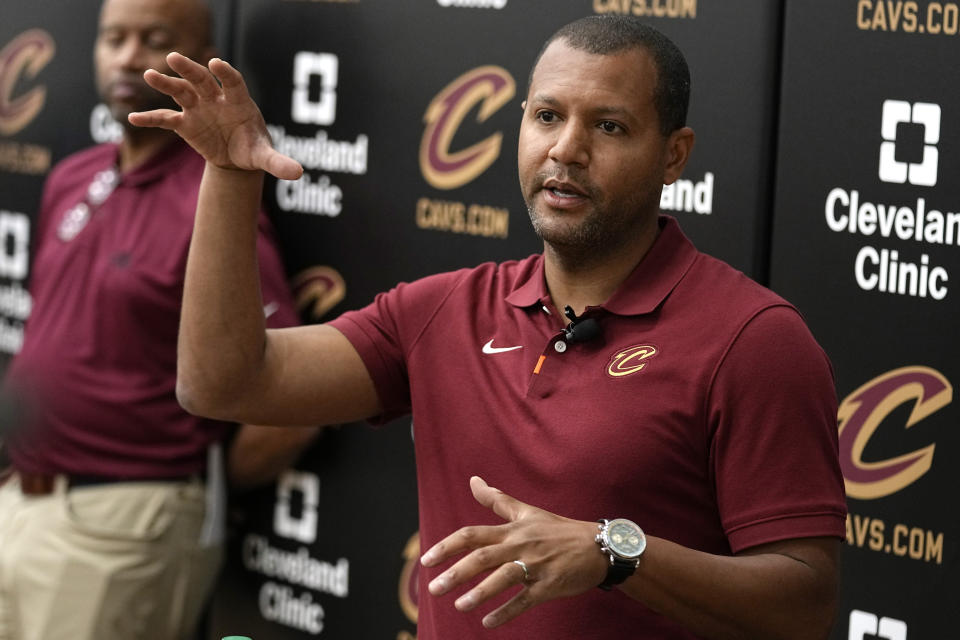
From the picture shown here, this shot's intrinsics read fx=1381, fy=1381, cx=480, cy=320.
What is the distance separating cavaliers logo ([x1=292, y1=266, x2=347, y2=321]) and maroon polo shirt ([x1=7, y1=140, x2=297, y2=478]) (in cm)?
12

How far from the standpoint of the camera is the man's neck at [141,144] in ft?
10.6

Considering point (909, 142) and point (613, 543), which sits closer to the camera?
point (613, 543)

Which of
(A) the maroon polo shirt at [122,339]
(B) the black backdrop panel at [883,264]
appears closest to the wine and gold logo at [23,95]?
(A) the maroon polo shirt at [122,339]

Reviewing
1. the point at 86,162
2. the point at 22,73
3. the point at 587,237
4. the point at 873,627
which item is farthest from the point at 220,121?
the point at 22,73

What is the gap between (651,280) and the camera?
74.3 inches

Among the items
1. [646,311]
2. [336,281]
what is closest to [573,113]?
[646,311]

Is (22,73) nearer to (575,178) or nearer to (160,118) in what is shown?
(160,118)

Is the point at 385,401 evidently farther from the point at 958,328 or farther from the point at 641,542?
the point at 958,328

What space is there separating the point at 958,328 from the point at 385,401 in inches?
37.1

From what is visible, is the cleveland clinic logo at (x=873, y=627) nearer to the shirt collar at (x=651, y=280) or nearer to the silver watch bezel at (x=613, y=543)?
the shirt collar at (x=651, y=280)

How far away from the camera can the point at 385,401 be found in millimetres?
2107

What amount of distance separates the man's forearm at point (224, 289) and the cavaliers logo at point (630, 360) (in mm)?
523

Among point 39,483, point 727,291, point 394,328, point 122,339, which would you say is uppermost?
point 727,291

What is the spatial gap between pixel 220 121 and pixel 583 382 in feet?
2.02
